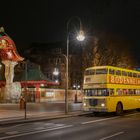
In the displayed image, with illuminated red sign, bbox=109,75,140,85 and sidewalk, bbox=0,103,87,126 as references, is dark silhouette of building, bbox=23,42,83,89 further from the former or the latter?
sidewalk, bbox=0,103,87,126

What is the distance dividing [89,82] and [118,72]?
2.62 meters

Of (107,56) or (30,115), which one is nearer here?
(30,115)

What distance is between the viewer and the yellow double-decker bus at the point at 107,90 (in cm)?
3031

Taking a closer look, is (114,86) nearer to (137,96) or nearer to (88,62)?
(137,96)

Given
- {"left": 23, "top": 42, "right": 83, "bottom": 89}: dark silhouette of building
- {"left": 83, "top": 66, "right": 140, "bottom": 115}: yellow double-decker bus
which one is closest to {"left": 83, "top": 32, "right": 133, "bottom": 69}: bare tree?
{"left": 23, "top": 42, "right": 83, "bottom": 89}: dark silhouette of building

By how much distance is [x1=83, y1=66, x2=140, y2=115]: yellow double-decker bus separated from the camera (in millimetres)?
30312

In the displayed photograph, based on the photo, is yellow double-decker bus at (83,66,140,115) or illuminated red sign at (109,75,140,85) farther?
illuminated red sign at (109,75,140,85)

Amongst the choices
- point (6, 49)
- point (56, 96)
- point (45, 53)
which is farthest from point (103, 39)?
point (45, 53)

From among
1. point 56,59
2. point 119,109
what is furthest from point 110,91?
point 56,59

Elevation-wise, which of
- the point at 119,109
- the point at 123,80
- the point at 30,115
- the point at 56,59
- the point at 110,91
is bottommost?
the point at 30,115

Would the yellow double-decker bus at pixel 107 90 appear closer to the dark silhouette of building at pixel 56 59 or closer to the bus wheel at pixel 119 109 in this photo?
the bus wheel at pixel 119 109

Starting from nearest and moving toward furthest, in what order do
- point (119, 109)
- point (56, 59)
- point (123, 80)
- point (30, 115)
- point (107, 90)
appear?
1. point (30, 115)
2. point (107, 90)
3. point (119, 109)
4. point (123, 80)
5. point (56, 59)

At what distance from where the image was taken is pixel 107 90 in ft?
99.4

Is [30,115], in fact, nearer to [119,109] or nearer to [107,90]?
[107,90]
